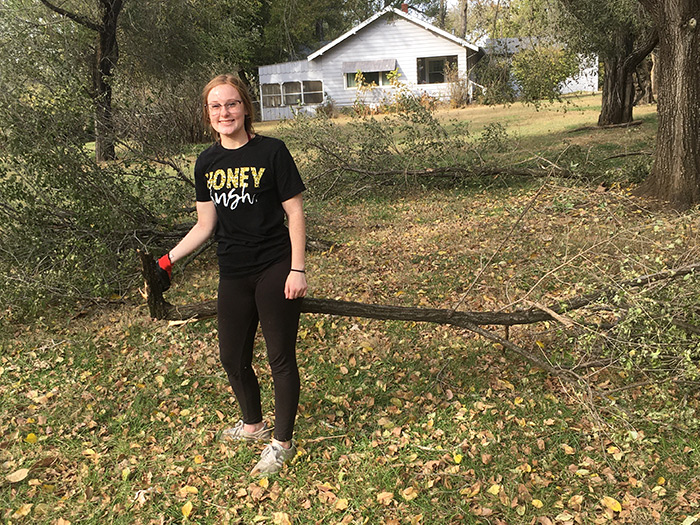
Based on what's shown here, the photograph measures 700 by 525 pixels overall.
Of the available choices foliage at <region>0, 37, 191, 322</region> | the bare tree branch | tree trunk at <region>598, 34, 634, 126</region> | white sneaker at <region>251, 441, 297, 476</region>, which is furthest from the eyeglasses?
tree trunk at <region>598, 34, 634, 126</region>

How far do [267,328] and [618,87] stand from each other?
50.4ft

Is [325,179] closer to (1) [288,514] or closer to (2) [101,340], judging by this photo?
(2) [101,340]

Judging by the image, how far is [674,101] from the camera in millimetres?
7355

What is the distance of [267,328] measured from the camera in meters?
2.95

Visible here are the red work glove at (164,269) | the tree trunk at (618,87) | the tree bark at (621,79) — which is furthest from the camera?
the tree trunk at (618,87)

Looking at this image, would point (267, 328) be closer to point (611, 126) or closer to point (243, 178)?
point (243, 178)

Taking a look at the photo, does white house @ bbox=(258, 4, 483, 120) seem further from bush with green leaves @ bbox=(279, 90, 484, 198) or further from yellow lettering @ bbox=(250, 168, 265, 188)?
yellow lettering @ bbox=(250, 168, 265, 188)

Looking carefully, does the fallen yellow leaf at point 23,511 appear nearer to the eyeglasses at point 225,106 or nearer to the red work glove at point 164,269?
the red work glove at point 164,269

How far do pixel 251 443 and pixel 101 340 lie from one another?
227cm

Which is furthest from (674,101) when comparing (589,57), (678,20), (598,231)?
(589,57)

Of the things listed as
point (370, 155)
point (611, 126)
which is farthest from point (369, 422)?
point (611, 126)

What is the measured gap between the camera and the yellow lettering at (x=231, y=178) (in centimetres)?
282

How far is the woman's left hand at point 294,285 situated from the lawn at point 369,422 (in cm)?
111

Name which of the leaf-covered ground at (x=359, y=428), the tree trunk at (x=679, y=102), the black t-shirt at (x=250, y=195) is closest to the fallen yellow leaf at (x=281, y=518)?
the leaf-covered ground at (x=359, y=428)
